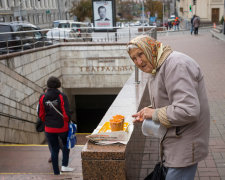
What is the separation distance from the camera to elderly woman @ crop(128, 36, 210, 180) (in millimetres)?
1738

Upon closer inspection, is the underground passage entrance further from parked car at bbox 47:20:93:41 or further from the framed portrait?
the framed portrait

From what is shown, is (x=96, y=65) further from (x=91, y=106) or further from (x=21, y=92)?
(x=91, y=106)

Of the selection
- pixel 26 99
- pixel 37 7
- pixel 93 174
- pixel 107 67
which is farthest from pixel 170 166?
pixel 37 7

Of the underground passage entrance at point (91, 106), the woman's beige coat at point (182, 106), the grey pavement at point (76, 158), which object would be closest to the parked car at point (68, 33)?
the underground passage entrance at point (91, 106)

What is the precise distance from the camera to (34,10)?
173 ft

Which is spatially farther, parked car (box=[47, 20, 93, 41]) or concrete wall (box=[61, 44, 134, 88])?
concrete wall (box=[61, 44, 134, 88])

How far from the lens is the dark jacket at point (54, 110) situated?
4.46m

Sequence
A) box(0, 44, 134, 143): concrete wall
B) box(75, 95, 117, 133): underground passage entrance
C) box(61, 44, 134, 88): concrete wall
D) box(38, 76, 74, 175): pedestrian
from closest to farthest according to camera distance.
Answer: box(38, 76, 74, 175): pedestrian < box(0, 44, 134, 143): concrete wall < box(61, 44, 134, 88): concrete wall < box(75, 95, 117, 133): underground passage entrance

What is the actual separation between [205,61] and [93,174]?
1192 cm

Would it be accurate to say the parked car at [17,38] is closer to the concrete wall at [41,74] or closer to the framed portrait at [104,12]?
the concrete wall at [41,74]

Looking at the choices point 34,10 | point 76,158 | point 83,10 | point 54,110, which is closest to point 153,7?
point 83,10

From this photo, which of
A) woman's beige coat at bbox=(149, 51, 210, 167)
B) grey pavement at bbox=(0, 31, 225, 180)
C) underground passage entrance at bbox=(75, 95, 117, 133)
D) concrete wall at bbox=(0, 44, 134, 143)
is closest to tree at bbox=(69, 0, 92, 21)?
underground passage entrance at bbox=(75, 95, 117, 133)

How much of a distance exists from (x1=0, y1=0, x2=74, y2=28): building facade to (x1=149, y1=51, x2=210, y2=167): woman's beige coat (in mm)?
40050

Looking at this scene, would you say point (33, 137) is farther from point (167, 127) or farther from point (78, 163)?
point (167, 127)
